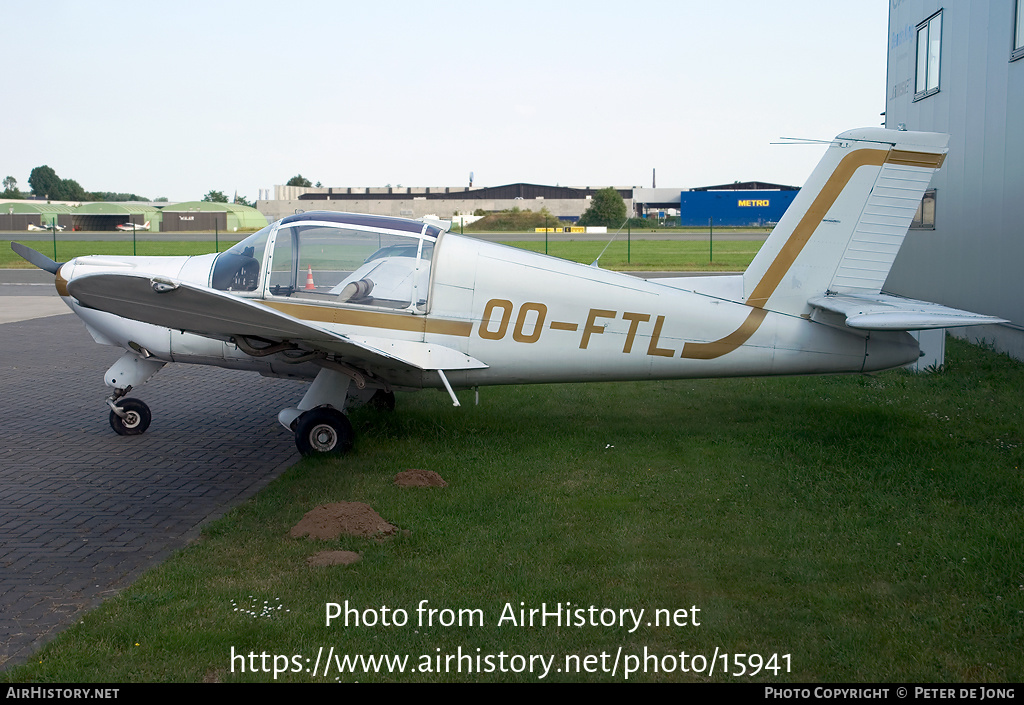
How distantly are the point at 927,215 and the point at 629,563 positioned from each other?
42.8 ft

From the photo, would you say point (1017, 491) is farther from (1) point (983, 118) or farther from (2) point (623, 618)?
(1) point (983, 118)

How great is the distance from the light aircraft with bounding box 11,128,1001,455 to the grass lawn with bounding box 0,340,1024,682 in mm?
735

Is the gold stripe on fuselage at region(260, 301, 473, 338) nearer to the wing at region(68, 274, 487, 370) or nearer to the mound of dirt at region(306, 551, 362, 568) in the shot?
the wing at region(68, 274, 487, 370)

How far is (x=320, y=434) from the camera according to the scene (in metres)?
7.16

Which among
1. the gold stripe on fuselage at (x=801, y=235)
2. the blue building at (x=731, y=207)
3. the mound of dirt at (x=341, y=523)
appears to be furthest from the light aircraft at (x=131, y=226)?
the mound of dirt at (x=341, y=523)

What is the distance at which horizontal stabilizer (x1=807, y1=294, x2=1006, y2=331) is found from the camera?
20.8ft

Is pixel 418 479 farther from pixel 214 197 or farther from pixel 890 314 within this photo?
pixel 214 197

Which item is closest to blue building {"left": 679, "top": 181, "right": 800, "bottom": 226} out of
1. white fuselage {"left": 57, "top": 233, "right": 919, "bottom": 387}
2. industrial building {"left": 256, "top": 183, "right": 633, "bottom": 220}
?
industrial building {"left": 256, "top": 183, "right": 633, "bottom": 220}

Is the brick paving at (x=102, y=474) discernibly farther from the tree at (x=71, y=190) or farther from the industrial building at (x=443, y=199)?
the tree at (x=71, y=190)

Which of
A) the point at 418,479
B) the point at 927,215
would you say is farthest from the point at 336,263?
the point at 927,215

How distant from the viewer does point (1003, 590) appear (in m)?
4.41

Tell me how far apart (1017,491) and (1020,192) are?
6.77m

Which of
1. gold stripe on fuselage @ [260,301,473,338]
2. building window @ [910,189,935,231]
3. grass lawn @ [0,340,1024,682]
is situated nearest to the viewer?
grass lawn @ [0,340,1024,682]

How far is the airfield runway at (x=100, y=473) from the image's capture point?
15.5ft
